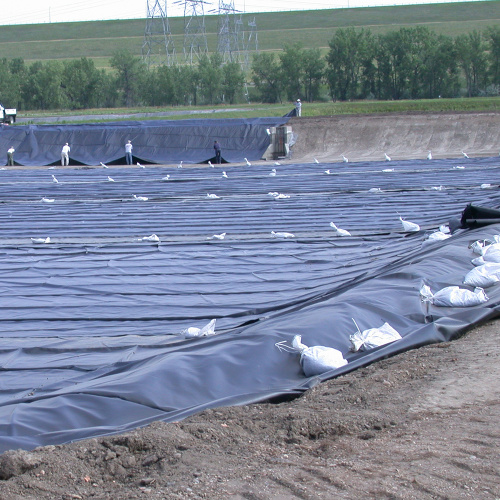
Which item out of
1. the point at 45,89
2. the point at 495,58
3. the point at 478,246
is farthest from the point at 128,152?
the point at 495,58

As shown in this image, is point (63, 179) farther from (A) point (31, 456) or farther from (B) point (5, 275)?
(A) point (31, 456)

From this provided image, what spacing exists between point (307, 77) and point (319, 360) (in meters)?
52.3

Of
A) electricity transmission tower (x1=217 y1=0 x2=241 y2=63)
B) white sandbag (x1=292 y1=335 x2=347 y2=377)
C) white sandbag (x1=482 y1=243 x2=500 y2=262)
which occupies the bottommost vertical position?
white sandbag (x1=292 y1=335 x2=347 y2=377)

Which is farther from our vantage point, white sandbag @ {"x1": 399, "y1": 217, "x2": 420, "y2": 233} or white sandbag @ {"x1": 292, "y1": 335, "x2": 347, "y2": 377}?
white sandbag @ {"x1": 399, "y1": 217, "x2": 420, "y2": 233}

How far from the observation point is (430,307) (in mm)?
6109

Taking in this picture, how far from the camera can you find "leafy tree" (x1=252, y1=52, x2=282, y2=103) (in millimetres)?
54906

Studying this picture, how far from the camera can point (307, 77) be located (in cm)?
5456

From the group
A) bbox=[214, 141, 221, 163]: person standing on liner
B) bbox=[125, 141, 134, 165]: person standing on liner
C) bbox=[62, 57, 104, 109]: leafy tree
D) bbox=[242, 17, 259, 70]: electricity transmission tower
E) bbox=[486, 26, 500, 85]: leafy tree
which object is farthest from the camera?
bbox=[242, 17, 259, 70]: electricity transmission tower

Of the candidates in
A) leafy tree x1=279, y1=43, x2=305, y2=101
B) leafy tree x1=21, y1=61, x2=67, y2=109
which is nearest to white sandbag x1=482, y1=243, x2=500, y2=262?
leafy tree x1=279, y1=43, x2=305, y2=101

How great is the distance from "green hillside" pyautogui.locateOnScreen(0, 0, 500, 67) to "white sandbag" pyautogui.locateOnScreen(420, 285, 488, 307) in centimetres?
9140

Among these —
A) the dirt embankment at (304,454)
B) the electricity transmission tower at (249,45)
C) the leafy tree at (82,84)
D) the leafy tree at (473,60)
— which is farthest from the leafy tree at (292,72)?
the dirt embankment at (304,454)

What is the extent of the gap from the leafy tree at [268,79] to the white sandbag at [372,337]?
51.6 m

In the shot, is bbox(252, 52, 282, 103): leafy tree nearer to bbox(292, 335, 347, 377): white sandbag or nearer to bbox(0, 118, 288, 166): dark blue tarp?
bbox(0, 118, 288, 166): dark blue tarp

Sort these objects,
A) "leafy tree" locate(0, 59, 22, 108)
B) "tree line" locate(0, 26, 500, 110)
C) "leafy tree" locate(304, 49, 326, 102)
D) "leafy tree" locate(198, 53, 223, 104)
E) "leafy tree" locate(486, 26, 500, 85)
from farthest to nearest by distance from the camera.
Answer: "leafy tree" locate(0, 59, 22, 108), "leafy tree" locate(304, 49, 326, 102), "leafy tree" locate(198, 53, 223, 104), "tree line" locate(0, 26, 500, 110), "leafy tree" locate(486, 26, 500, 85)
